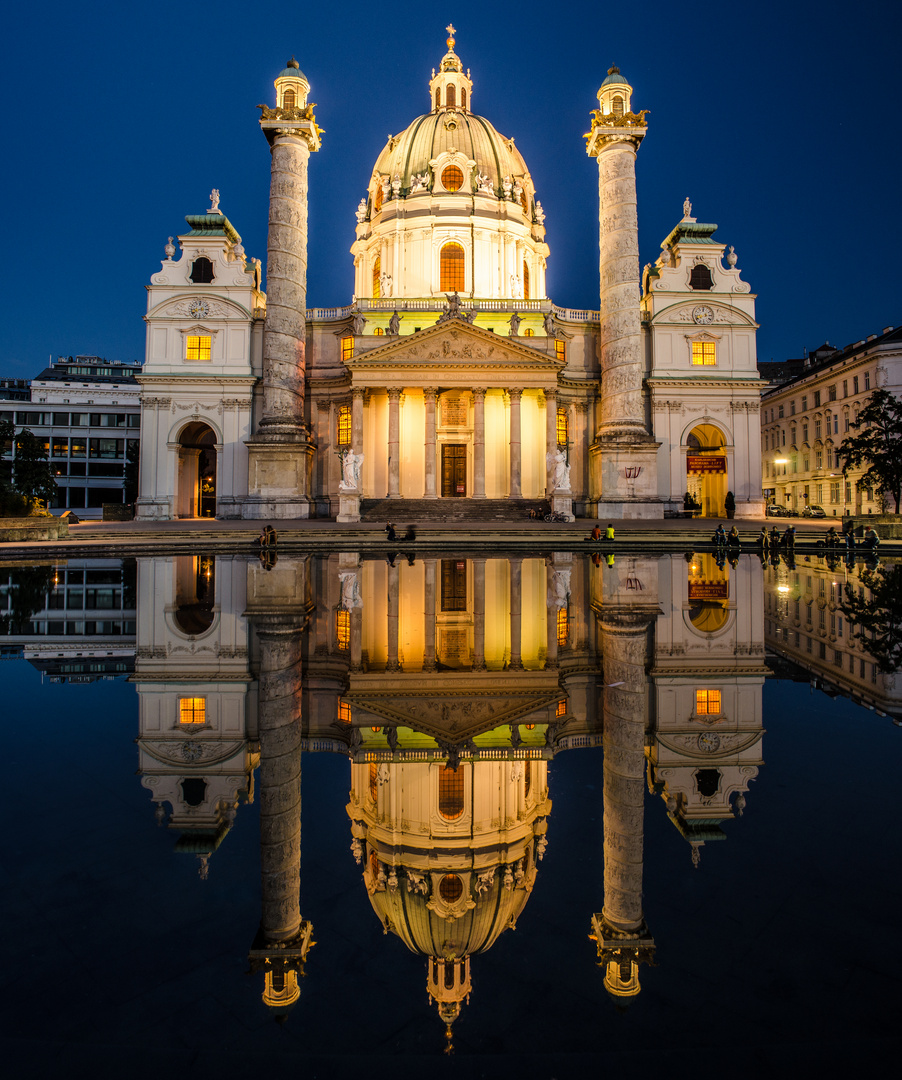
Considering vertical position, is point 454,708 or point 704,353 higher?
point 704,353

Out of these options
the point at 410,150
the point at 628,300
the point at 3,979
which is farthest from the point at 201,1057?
the point at 410,150

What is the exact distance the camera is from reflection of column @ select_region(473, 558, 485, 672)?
821 centimetres

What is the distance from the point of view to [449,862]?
3609mm

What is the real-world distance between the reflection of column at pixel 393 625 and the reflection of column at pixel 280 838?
1.13 meters

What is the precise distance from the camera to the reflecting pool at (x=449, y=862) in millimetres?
2244

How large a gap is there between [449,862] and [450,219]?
5323 cm

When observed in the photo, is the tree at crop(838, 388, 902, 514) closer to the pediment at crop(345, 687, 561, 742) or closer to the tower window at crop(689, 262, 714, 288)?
the tower window at crop(689, 262, 714, 288)

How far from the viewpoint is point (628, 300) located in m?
39.5

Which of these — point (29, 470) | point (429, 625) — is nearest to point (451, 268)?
point (29, 470)

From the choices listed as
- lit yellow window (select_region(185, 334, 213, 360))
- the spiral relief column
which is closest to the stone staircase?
the spiral relief column

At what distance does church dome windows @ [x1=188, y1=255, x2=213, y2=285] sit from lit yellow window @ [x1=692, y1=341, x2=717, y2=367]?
32379 millimetres

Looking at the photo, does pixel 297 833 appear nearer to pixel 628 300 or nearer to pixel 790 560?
pixel 790 560

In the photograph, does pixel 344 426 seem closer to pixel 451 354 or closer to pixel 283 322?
pixel 283 322

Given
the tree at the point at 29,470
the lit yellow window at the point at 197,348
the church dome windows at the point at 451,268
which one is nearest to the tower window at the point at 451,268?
the church dome windows at the point at 451,268
